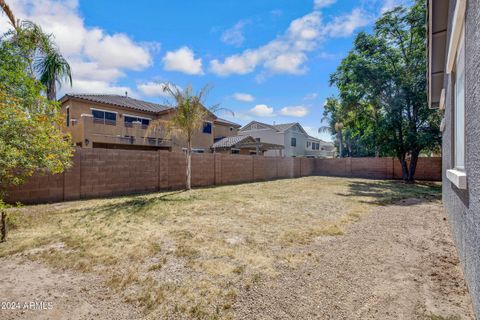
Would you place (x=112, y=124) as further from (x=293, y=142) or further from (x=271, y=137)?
(x=293, y=142)

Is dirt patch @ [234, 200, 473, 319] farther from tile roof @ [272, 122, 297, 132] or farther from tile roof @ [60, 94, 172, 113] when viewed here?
tile roof @ [272, 122, 297, 132]

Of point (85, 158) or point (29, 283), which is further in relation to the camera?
point (85, 158)

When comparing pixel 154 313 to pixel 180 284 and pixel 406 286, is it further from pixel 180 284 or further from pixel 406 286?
pixel 406 286

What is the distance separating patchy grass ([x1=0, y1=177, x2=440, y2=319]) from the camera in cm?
279

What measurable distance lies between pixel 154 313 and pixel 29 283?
1897 mm

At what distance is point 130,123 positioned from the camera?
57.2 ft

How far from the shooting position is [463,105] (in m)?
3.16

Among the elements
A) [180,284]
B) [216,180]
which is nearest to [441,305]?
[180,284]

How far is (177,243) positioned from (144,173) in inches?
280

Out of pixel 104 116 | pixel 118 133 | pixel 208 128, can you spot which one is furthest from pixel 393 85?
pixel 104 116

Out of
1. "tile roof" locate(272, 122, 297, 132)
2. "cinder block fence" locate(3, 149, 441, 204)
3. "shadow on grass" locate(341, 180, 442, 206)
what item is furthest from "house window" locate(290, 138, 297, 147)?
"shadow on grass" locate(341, 180, 442, 206)

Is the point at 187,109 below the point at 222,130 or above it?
below

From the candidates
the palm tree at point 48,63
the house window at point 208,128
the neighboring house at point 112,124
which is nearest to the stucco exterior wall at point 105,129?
the neighboring house at point 112,124

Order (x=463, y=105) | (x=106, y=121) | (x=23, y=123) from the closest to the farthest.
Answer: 1. (x=463, y=105)
2. (x=23, y=123)
3. (x=106, y=121)
